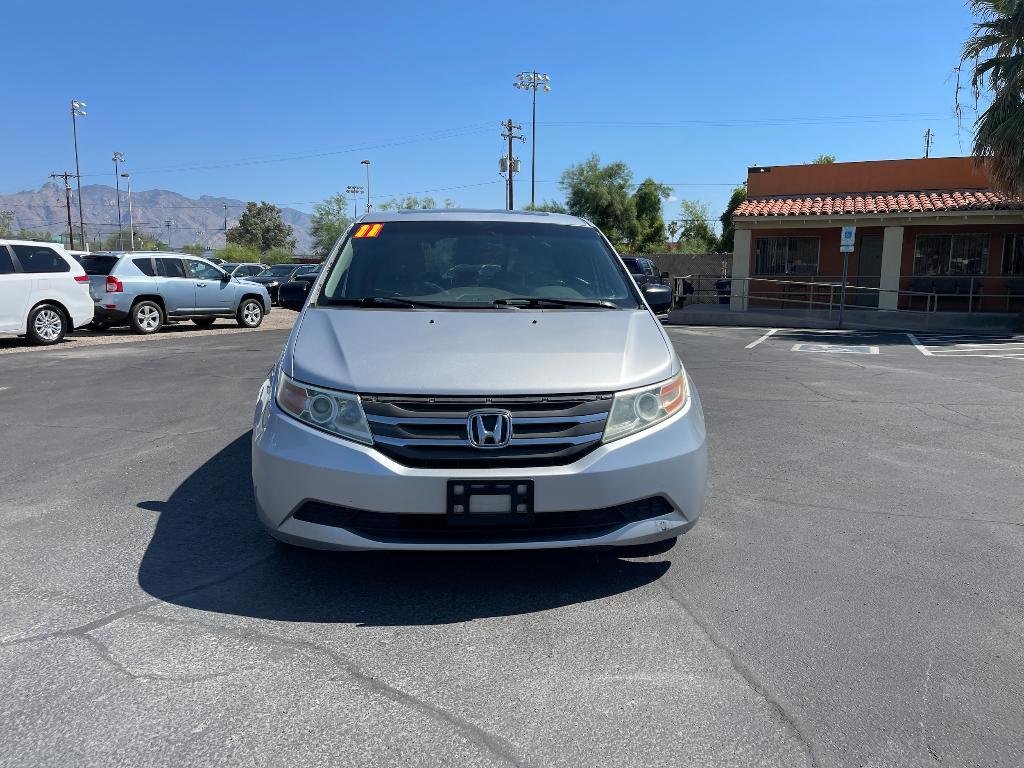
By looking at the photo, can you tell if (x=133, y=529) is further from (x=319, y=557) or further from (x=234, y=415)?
(x=234, y=415)

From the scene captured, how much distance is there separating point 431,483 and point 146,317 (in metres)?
15.7

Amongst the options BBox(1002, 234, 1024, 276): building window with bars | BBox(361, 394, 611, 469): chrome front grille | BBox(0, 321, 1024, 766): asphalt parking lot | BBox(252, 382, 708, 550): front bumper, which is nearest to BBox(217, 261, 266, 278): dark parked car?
BBox(1002, 234, 1024, 276): building window with bars

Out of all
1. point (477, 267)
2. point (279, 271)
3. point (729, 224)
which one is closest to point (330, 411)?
point (477, 267)

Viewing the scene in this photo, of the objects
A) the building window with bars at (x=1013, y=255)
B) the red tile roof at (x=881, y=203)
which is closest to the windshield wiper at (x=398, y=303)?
the red tile roof at (x=881, y=203)

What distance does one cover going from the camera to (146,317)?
17.0 meters

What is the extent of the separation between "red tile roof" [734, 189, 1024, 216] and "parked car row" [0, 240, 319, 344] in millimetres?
13672

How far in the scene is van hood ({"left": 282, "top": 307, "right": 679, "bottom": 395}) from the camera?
3381 mm

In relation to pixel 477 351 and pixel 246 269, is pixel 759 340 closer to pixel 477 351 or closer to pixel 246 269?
pixel 477 351

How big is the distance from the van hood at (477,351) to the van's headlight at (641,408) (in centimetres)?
4

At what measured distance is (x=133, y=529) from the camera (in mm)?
4426

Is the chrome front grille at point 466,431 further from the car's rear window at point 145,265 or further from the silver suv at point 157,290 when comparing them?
the car's rear window at point 145,265

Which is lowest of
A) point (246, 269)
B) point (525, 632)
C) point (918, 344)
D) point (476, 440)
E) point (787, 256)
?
point (525, 632)

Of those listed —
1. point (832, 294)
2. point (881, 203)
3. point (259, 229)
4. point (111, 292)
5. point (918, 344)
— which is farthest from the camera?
point (259, 229)

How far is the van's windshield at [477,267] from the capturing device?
4.50 metres
